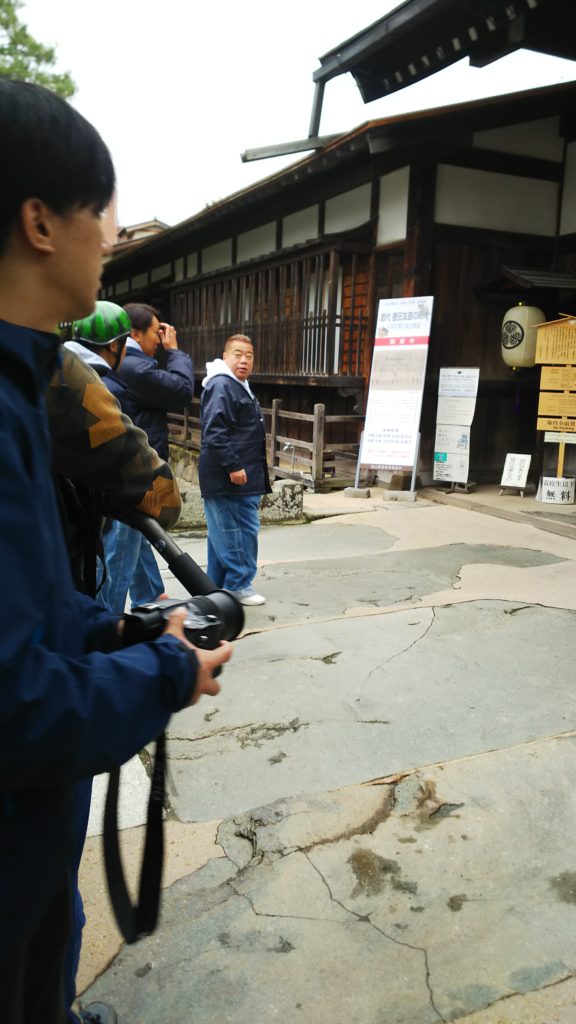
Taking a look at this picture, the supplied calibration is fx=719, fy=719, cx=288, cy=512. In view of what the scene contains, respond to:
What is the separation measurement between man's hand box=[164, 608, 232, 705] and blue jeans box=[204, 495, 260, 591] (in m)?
3.48

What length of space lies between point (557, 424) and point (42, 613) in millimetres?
8112

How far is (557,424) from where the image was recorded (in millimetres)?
8219

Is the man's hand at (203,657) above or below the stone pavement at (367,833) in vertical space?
above

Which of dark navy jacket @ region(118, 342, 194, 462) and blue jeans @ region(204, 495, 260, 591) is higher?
dark navy jacket @ region(118, 342, 194, 462)

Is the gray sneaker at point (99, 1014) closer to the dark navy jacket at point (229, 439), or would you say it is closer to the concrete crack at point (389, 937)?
the concrete crack at point (389, 937)

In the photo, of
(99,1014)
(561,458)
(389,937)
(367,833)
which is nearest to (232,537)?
(367,833)

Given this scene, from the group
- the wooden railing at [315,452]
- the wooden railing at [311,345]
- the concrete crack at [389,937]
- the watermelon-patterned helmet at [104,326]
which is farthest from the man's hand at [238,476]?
the wooden railing at [311,345]

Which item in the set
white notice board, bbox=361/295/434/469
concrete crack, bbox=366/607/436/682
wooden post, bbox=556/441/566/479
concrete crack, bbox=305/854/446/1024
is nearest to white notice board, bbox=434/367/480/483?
white notice board, bbox=361/295/434/469

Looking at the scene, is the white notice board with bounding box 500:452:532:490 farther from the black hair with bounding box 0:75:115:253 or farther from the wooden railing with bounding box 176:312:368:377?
the black hair with bounding box 0:75:115:253

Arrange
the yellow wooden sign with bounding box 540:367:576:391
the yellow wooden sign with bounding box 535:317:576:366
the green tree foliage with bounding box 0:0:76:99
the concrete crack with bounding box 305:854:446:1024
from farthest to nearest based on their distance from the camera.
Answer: the green tree foliage with bounding box 0:0:76:99 → the yellow wooden sign with bounding box 540:367:576:391 → the yellow wooden sign with bounding box 535:317:576:366 → the concrete crack with bounding box 305:854:446:1024

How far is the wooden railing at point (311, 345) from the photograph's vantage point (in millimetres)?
9570

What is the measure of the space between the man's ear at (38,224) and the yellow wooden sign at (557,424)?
7.97 metres

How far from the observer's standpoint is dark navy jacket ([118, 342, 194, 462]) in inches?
153

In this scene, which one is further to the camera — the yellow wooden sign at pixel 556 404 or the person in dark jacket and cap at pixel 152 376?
the yellow wooden sign at pixel 556 404
